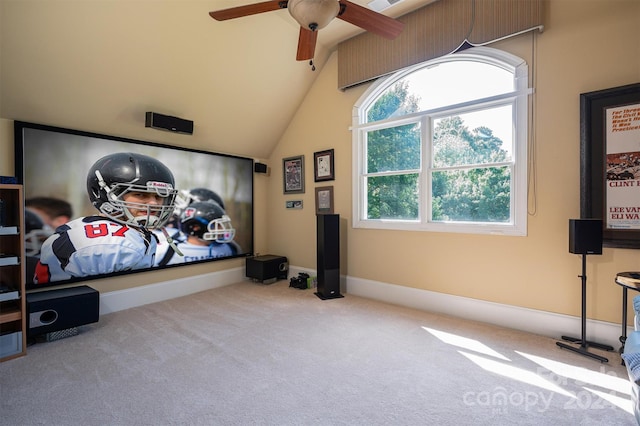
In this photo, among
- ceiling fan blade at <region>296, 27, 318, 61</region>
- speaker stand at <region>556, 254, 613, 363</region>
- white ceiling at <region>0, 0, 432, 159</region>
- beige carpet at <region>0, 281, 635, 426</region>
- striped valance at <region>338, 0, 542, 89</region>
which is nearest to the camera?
beige carpet at <region>0, 281, 635, 426</region>

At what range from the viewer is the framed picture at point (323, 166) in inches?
177

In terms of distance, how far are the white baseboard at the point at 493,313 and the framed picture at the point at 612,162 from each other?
750mm

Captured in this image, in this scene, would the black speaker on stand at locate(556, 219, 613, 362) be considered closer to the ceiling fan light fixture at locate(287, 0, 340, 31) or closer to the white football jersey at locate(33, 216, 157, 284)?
the ceiling fan light fixture at locate(287, 0, 340, 31)

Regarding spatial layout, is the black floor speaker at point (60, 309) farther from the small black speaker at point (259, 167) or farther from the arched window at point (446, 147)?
the arched window at point (446, 147)

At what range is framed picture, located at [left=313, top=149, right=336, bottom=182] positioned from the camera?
450 centimetres

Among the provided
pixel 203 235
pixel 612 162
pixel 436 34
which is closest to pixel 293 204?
pixel 203 235

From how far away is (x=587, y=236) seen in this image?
2.44 meters

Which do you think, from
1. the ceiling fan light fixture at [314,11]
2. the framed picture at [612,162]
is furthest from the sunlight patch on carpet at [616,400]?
the ceiling fan light fixture at [314,11]

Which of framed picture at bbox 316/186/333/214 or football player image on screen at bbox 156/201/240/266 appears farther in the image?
framed picture at bbox 316/186/333/214

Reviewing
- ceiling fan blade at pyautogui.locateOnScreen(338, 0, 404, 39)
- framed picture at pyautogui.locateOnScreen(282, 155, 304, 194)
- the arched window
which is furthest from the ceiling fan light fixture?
framed picture at pyautogui.locateOnScreen(282, 155, 304, 194)

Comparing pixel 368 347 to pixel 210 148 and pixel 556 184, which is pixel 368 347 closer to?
pixel 556 184

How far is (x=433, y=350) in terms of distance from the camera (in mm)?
2621

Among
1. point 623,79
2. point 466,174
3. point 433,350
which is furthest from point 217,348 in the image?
point 623,79

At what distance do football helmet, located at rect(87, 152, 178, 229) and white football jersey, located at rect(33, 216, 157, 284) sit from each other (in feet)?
0.44
